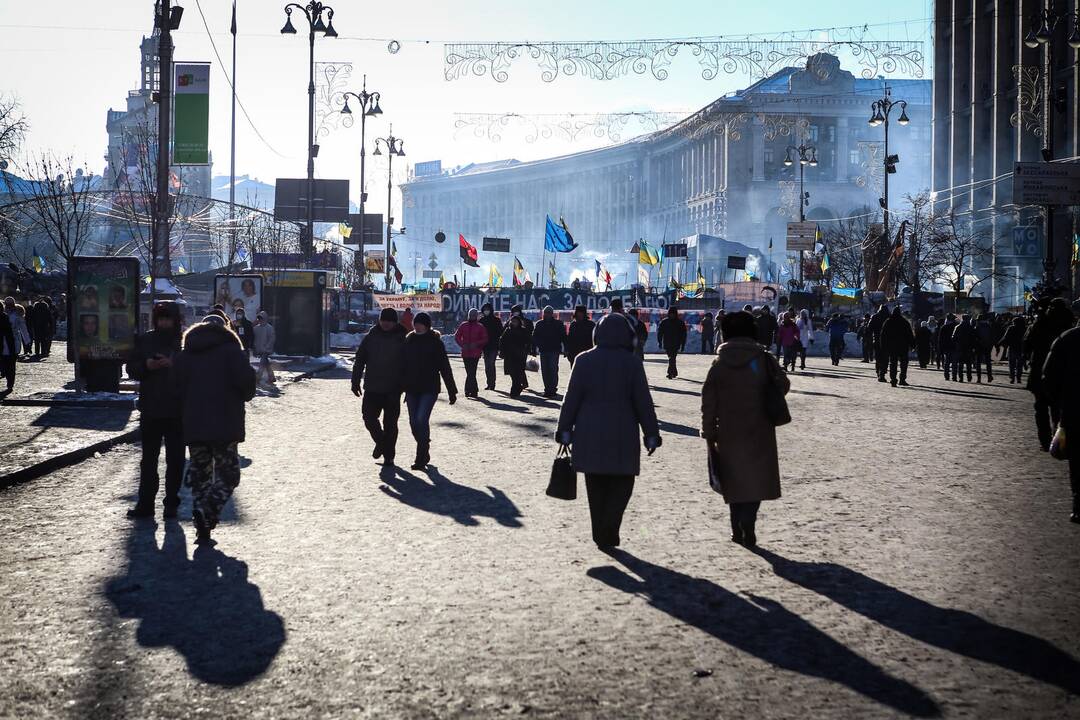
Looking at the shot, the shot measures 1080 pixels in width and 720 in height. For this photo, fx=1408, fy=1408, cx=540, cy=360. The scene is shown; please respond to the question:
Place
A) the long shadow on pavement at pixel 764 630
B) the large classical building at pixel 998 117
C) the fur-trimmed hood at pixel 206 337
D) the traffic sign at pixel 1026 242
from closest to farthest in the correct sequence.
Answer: the long shadow on pavement at pixel 764 630, the fur-trimmed hood at pixel 206 337, the traffic sign at pixel 1026 242, the large classical building at pixel 998 117

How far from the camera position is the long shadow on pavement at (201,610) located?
18.9ft

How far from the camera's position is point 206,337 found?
29.6ft

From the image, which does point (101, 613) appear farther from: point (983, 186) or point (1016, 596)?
point (983, 186)

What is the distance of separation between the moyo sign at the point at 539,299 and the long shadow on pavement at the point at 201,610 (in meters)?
45.3

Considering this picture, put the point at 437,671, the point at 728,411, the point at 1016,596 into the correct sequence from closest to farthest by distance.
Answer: the point at 437,671 → the point at 1016,596 → the point at 728,411

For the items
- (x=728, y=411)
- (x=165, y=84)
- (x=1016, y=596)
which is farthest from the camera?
(x=165, y=84)

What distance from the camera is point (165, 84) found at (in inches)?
873

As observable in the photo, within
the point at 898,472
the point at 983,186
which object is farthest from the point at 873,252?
the point at 898,472

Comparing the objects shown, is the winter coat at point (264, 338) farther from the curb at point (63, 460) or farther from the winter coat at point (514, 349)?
the curb at point (63, 460)

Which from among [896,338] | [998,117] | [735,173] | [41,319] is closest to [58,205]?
[41,319]

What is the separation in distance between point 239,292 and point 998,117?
4096cm

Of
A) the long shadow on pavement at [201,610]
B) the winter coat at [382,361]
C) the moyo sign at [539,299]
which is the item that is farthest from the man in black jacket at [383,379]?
the moyo sign at [539,299]

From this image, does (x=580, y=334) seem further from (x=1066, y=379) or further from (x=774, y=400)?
(x=774, y=400)

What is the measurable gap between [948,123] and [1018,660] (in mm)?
67722
